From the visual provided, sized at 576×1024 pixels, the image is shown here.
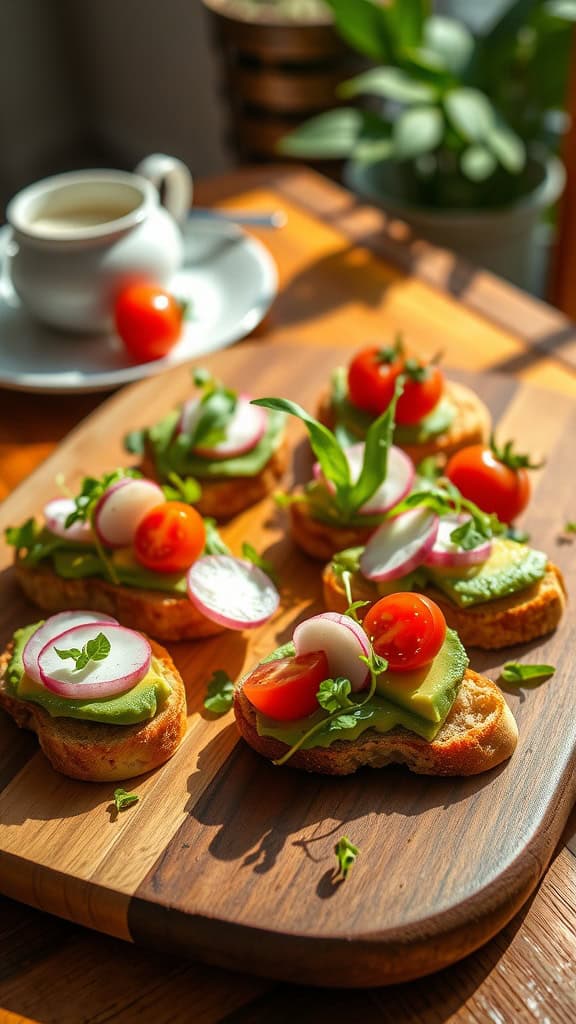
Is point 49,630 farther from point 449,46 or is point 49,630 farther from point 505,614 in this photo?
point 449,46

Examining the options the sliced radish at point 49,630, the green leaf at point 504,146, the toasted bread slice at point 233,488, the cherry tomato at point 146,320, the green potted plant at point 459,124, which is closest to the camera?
the sliced radish at point 49,630

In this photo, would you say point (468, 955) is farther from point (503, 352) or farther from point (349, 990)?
point (503, 352)

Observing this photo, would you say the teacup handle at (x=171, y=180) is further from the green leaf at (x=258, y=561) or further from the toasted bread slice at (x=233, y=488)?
the green leaf at (x=258, y=561)

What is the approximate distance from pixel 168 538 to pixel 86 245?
3.92 feet

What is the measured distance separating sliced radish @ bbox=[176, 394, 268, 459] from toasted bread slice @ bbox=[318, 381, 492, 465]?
215mm

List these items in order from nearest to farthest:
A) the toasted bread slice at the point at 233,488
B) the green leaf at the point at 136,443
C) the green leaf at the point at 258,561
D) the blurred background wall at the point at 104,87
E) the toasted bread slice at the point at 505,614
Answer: the toasted bread slice at the point at 505,614, the green leaf at the point at 258,561, the toasted bread slice at the point at 233,488, the green leaf at the point at 136,443, the blurred background wall at the point at 104,87

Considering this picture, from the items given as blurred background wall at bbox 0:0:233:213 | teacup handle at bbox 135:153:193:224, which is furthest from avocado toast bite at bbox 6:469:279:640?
blurred background wall at bbox 0:0:233:213

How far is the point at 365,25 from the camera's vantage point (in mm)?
4168

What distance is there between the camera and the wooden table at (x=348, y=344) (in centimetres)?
178

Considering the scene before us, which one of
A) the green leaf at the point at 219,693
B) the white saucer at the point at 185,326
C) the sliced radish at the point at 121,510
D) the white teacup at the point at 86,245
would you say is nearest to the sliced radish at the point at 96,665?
the green leaf at the point at 219,693

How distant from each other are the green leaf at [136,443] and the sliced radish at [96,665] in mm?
734

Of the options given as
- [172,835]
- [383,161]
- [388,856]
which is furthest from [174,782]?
[383,161]

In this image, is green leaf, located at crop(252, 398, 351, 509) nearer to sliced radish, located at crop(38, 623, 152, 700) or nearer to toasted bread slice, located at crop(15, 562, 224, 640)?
toasted bread slice, located at crop(15, 562, 224, 640)

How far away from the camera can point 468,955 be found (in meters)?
1.83
